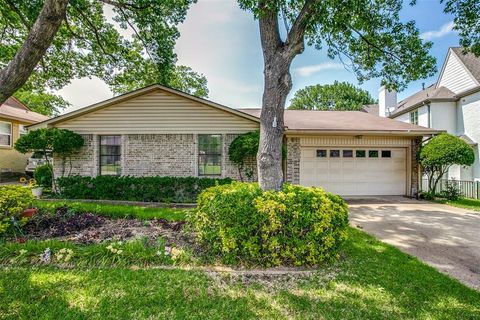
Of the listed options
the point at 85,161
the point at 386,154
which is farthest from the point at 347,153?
the point at 85,161

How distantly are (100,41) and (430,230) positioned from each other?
43.0 ft

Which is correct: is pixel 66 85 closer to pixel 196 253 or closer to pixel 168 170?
pixel 168 170

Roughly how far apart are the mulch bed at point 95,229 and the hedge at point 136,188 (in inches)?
115

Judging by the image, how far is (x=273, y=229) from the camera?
3.54 meters

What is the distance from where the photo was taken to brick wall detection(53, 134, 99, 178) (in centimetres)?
979

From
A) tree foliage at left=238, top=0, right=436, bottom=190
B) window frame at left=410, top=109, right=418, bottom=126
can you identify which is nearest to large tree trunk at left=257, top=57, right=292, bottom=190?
tree foliage at left=238, top=0, right=436, bottom=190

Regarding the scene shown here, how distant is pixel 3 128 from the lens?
48.8 feet

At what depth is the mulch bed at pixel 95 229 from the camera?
176 inches

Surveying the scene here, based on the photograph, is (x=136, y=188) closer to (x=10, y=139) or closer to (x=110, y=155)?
(x=110, y=155)

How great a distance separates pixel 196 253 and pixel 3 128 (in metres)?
18.1

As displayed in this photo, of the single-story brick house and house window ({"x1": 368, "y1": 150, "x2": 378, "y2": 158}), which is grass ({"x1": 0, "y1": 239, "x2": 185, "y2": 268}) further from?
house window ({"x1": 368, "y1": 150, "x2": 378, "y2": 158})

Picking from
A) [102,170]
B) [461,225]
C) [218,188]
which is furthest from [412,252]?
[102,170]

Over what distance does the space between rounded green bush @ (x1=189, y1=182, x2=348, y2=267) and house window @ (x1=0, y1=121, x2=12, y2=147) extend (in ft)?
59.3

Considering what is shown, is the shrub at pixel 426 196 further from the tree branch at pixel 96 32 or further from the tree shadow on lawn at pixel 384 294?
the tree branch at pixel 96 32
